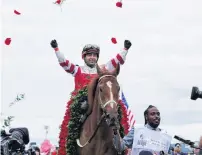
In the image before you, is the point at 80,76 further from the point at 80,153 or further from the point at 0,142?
the point at 0,142

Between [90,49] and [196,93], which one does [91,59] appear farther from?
[196,93]

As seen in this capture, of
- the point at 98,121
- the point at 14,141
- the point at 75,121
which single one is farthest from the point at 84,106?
the point at 14,141

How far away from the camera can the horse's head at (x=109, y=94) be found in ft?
34.0

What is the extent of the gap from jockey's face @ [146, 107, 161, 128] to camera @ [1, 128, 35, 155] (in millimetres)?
3508

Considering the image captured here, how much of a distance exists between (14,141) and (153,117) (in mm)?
4267

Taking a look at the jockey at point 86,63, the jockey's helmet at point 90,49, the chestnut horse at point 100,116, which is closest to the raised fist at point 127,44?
the jockey at point 86,63

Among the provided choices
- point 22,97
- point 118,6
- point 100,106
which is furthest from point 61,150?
point 22,97

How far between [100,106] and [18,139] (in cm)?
352

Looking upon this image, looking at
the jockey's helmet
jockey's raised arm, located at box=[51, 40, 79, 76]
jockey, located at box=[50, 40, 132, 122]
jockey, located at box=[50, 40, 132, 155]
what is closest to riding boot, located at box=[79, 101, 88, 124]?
jockey, located at box=[50, 40, 132, 155]

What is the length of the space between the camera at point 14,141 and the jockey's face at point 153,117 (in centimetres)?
351

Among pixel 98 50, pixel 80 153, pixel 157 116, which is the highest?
pixel 98 50

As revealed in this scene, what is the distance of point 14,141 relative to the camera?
24.5ft

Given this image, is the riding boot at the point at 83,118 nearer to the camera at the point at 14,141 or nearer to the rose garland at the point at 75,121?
the rose garland at the point at 75,121

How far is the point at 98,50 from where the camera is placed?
42.3ft
